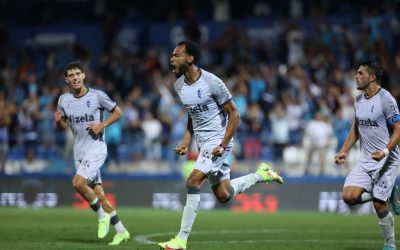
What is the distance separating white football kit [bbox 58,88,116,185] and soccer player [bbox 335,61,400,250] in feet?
→ 13.1

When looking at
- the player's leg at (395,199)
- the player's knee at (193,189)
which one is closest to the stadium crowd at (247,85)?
the player's leg at (395,199)

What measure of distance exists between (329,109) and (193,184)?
13.0m

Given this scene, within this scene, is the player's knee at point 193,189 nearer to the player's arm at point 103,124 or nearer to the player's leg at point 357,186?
the player's leg at point 357,186

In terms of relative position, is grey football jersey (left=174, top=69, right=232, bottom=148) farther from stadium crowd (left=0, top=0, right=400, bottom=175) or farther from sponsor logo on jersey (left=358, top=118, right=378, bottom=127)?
stadium crowd (left=0, top=0, right=400, bottom=175)

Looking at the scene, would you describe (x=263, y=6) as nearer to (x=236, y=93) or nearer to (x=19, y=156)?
(x=236, y=93)

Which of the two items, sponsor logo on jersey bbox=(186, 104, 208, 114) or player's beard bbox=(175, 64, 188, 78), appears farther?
sponsor logo on jersey bbox=(186, 104, 208, 114)

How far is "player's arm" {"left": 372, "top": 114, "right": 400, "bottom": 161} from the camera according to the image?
11852 mm

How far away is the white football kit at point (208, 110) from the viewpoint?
12266mm

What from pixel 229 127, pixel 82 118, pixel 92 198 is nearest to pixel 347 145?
pixel 229 127

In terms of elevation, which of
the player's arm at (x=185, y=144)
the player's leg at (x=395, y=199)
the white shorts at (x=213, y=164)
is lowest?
the player's leg at (x=395, y=199)

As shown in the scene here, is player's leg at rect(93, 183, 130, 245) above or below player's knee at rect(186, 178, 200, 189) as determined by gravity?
below

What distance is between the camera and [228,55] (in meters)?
27.9

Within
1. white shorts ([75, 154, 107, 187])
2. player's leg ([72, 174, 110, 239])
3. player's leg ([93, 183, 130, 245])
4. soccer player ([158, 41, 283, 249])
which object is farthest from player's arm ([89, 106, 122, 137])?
soccer player ([158, 41, 283, 249])

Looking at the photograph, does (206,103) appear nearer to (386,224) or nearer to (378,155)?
(378,155)
